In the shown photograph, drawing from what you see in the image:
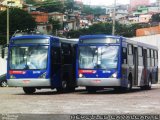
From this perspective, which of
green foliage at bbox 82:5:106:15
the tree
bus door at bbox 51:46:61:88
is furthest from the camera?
green foliage at bbox 82:5:106:15

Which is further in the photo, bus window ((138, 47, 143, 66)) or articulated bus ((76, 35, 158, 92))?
bus window ((138, 47, 143, 66))

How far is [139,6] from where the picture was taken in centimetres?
17950

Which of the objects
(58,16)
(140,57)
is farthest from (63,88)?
(58,16)

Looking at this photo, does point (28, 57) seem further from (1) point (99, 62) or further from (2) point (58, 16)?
(2) point (58, 16)

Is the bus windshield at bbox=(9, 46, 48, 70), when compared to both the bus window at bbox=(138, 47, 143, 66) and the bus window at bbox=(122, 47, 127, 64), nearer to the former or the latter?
the bus window at bbox=(122, 47, 127, 64)

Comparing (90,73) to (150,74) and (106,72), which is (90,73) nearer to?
(106,72)

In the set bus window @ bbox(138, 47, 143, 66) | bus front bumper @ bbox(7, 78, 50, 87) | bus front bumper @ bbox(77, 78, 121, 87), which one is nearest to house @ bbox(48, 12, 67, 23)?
bus window @ bbox(138, 47, 143, 66)

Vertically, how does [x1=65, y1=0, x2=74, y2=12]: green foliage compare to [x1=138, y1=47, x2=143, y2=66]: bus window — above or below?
above

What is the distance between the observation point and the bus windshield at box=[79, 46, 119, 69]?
2520 centimetres

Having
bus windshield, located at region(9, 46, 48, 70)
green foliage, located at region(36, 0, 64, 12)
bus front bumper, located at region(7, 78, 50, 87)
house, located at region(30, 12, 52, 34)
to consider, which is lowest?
house, located at region(30, 12, 52, 34)

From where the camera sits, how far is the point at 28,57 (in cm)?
2553

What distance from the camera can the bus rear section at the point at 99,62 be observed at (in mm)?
25047

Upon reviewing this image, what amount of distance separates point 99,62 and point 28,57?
331 cm

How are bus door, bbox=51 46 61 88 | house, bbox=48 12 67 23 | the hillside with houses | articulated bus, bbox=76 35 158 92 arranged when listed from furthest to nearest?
1. house, bbox=48 12 67 23
2. the hillside with houses
3. bus door, bbox=51 46 61 88
4. articulated bus, bbox=76 35 158 92
